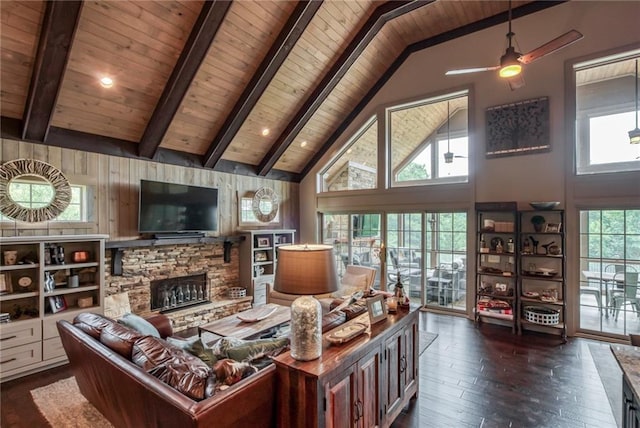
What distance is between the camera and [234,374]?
1.90 meters

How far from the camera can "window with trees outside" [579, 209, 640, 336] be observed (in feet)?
14.6

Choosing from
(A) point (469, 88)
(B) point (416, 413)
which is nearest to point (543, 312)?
(B) point (416, 413)

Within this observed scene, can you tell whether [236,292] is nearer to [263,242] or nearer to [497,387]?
[263,242]

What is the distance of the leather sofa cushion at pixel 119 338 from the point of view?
86.6 inches

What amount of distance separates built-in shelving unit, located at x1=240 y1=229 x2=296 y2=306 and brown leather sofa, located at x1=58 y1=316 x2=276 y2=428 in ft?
13.1

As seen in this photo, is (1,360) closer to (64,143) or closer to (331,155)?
(64,143)

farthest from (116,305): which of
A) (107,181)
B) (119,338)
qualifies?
(119,338)

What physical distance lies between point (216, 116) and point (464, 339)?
5271 mm

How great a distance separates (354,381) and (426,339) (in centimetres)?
292

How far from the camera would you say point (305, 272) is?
1969 mm

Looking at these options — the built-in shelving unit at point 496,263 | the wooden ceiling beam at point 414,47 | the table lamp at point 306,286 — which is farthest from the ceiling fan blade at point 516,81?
the table lamp at point 306,286

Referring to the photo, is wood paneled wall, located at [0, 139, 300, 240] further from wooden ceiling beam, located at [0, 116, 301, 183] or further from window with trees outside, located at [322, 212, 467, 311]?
window with trees outside, located at [322, 212, 467, 311]

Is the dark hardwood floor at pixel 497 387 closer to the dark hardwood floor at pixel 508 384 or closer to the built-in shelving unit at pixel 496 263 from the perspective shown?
the dark hardwood floor at pixel 508 384

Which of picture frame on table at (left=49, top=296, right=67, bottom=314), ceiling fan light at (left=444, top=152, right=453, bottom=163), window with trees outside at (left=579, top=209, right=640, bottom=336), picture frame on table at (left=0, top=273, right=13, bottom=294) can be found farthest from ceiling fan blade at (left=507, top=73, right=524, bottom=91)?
picture frame on table at (left=0, top=273, right=13, bottom=294)
